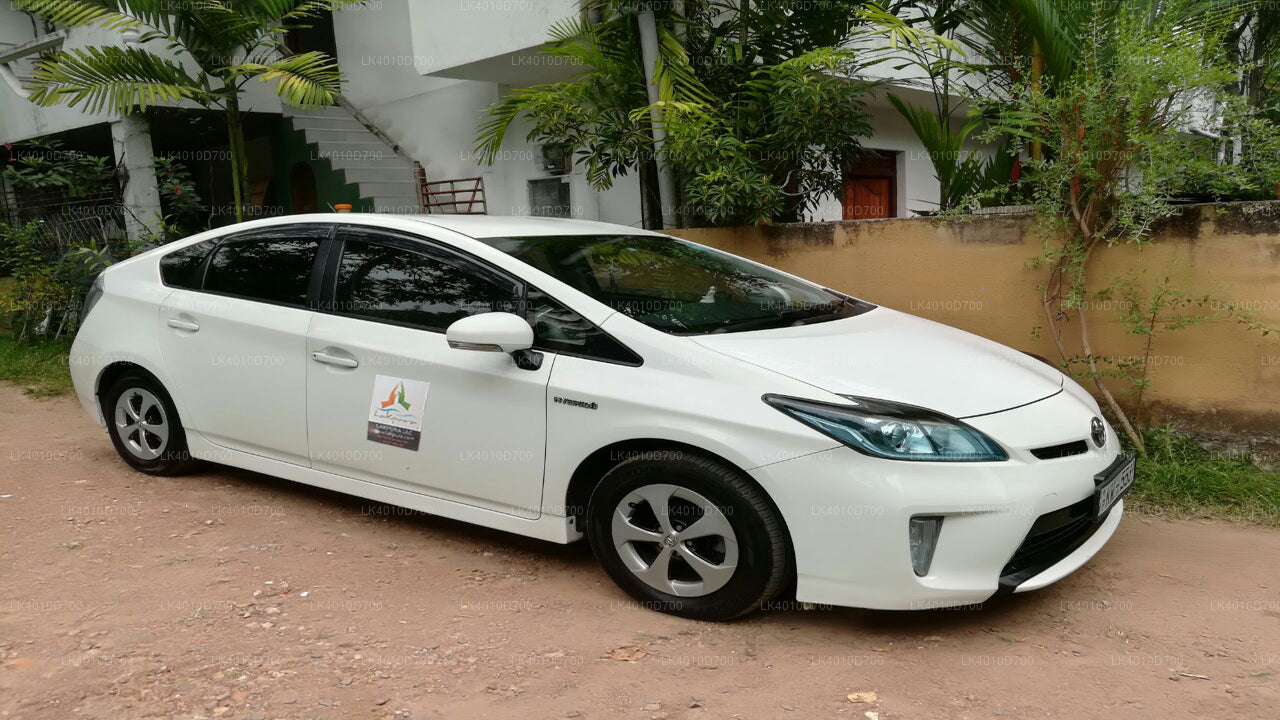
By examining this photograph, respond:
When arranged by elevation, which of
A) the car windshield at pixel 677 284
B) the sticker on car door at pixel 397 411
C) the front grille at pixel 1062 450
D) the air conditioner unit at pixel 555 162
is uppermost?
the air conditioner unit at pixel 555 162

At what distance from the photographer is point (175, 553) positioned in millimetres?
3982

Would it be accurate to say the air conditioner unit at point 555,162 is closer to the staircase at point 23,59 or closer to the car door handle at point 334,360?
the car door handle at point 334,360

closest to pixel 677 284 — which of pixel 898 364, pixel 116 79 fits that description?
pixel 898 364

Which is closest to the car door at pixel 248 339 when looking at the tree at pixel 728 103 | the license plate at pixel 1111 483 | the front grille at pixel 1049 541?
the tree at pixel 728 103

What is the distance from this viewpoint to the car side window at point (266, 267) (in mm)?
4188

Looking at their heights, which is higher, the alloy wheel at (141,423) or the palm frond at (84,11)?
the palm frond at (84,11)

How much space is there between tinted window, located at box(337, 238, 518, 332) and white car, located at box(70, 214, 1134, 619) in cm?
1

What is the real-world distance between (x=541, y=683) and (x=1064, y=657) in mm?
1695

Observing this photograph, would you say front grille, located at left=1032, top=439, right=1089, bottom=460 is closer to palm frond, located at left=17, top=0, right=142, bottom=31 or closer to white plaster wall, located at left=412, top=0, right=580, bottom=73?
white plaster wall, located at left=412, top=0, right=580, bottom=73

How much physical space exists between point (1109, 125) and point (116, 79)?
731 cm

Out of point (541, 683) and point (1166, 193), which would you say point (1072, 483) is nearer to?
point (541, 683)

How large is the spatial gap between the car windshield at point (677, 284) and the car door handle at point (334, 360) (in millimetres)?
741

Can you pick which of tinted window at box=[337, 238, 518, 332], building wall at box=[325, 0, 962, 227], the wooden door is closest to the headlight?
tinted window at box=[337, 238, 518, 332]

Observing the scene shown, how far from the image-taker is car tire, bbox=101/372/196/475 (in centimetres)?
473
